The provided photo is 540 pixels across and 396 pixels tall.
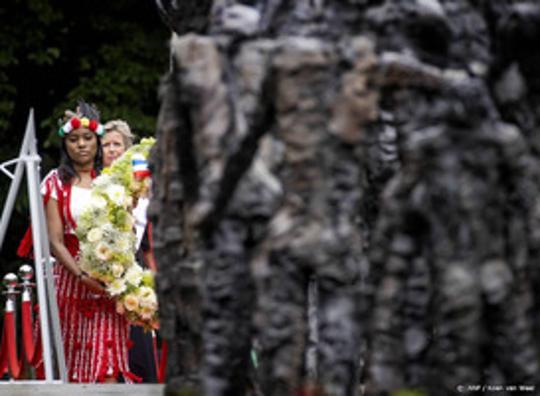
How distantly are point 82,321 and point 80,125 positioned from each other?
47.6 inches

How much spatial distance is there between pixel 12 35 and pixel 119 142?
4897 mm

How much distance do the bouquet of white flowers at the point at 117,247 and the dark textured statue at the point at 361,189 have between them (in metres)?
4.17

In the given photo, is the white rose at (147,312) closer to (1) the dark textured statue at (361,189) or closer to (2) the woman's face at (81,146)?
(2) the woman's face at (81,146)

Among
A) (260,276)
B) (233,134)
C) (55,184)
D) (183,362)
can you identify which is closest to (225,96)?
(233,134)

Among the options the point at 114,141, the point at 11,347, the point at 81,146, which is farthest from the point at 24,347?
the point at 114,141

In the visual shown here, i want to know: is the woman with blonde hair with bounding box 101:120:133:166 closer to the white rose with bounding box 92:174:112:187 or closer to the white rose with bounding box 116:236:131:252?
the white rose with bounding box 92:174:112:187

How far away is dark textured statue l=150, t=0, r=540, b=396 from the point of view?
638 centimetres

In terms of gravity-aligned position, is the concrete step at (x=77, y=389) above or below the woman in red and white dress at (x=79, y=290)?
below

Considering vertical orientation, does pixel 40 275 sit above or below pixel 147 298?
above

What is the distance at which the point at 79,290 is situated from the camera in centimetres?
1139

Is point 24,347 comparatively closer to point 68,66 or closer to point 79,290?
point 79,290

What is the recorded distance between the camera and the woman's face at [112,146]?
39.2 feet

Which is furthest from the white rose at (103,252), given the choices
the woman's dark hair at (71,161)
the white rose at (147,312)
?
the woman's dark hair at (71,161)

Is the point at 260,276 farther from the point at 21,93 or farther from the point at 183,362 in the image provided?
the point at 21,93
